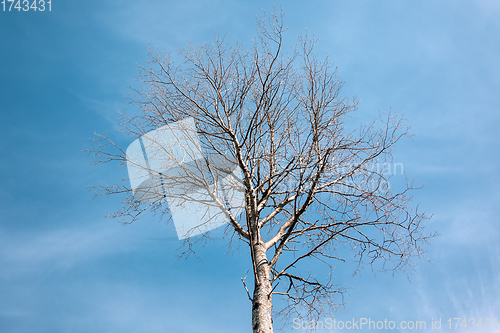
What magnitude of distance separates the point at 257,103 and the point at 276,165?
3.50 ft

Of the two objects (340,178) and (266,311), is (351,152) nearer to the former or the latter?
(340,178)

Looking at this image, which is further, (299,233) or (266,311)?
(299,233)

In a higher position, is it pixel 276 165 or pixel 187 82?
pixel 187 82

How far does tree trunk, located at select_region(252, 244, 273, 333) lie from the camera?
3.34m

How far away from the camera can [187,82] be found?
15.6 ft

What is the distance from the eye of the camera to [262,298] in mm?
3566

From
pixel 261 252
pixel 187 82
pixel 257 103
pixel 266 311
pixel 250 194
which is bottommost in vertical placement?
pixel 266 311

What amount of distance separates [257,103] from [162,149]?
1.74m

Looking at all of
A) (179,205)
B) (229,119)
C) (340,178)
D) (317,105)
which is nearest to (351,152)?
(340,178)

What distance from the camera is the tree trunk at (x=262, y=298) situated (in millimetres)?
3336

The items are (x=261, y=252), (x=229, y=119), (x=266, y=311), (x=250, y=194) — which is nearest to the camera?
(x=266, y=311)

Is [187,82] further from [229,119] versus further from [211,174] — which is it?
[211,174]

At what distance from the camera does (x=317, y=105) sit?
413 cm

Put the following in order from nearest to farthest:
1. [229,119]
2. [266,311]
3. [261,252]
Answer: [266,311] < [261,252] < [229,119]
